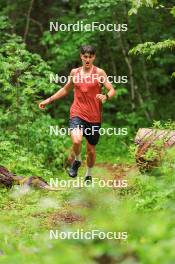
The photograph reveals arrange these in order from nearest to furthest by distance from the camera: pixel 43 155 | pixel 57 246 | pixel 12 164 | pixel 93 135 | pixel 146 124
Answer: pixel 57 246 → pixel 93 135 → pixel 12 164 → pixel 43 155 → pixel 146 124

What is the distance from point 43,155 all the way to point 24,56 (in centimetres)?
218

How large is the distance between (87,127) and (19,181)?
1.37 metres

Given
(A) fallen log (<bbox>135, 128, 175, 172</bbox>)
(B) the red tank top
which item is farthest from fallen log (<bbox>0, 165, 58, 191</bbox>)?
(A) fallen log (<bbox>135, 128, 175, 172</bbox>)

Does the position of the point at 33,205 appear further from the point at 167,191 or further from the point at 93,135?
the point at 167,191

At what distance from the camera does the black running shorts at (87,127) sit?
10.1 metres

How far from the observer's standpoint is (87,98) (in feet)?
32.8

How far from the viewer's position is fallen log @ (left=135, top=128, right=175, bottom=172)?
9666mm

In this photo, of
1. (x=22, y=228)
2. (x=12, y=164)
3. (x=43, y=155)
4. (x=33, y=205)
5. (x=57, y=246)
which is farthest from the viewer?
(x=43, y=155)

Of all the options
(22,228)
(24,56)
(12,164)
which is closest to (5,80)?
(24,56)

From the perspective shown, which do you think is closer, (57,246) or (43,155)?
(57,246)

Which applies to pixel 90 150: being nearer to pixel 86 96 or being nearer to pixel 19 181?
pixel 86 96

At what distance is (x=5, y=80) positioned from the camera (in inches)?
513

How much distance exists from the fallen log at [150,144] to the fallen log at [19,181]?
1.43 meters

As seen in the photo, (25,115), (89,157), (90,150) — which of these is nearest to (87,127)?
(90,150)
